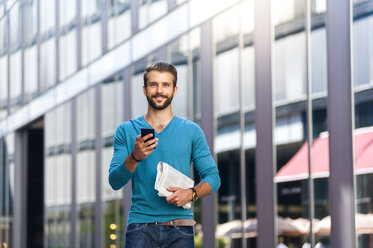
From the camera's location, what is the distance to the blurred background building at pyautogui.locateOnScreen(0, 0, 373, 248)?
1032 cm

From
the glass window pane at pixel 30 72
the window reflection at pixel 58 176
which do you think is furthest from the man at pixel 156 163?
the glass window pane at pixel 30 72

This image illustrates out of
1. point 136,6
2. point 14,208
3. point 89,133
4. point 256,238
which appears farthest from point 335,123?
point 14,208

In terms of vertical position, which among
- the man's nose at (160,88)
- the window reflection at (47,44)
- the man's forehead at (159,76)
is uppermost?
the window reflection at (47,44)

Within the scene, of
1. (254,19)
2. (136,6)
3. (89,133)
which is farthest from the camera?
(89,133)

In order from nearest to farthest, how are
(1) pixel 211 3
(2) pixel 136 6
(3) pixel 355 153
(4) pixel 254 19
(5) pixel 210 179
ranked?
(5) pixel 210 179
(3) pixel 355 153
(4) pixel 254 19
(1) pixel 211 3
(2) pixel 136 6

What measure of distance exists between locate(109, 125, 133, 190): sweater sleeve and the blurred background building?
596cm

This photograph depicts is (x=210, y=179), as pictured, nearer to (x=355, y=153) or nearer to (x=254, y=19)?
(x=355, y=153)

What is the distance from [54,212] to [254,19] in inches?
523

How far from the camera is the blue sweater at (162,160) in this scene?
3730 millimetres

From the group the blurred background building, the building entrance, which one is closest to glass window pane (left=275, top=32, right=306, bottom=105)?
the blurred background building

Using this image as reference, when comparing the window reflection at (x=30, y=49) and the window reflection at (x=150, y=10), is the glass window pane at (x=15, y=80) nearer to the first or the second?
the window reflection at (x=30, y=49)

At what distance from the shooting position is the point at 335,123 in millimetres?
9789

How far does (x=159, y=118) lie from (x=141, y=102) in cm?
1261

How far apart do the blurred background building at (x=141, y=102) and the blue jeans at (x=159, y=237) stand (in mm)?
5983
